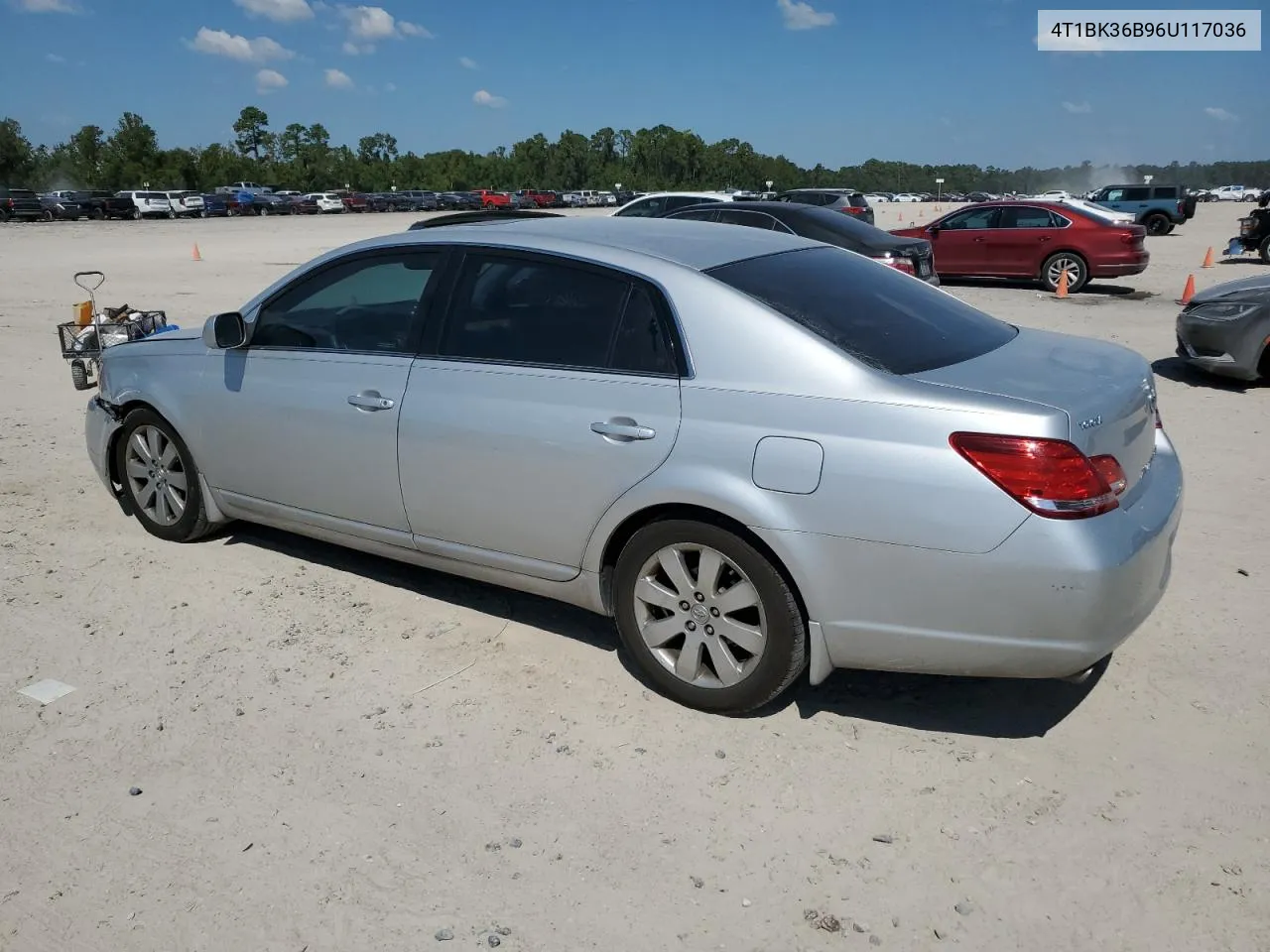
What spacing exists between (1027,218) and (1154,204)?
2165 cm

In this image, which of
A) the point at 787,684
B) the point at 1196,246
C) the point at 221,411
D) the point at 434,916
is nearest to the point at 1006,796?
the point at 787,684

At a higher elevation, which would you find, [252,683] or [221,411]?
[221,411]

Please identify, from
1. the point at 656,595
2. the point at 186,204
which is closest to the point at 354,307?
the point at 656,595

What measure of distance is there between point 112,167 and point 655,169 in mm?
69121

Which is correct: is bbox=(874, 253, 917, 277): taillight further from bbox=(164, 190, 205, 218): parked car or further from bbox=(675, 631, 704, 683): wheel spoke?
bbox=(164, 190, 205, 218): parked car

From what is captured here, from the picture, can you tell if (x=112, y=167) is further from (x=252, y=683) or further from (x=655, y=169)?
(x=252, y=683)

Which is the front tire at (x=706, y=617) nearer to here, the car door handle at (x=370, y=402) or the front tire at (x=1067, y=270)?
the car door handle at (x=370, y=402)

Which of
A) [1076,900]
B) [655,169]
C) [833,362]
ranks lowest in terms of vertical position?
[1076,900]

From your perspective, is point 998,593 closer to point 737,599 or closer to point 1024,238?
point 737,599

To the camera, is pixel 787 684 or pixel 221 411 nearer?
pixel 787 684

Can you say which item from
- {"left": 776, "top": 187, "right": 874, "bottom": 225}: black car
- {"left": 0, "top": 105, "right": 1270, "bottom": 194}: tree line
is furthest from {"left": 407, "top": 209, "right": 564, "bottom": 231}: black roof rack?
{"left": 0, "top": 105, "right": 1270, "bottom": 194}: tree line

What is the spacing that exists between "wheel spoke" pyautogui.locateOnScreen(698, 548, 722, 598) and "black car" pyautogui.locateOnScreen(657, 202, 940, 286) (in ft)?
30.4

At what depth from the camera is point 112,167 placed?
9131cm

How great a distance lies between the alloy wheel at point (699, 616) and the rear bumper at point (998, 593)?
0.77 ft
